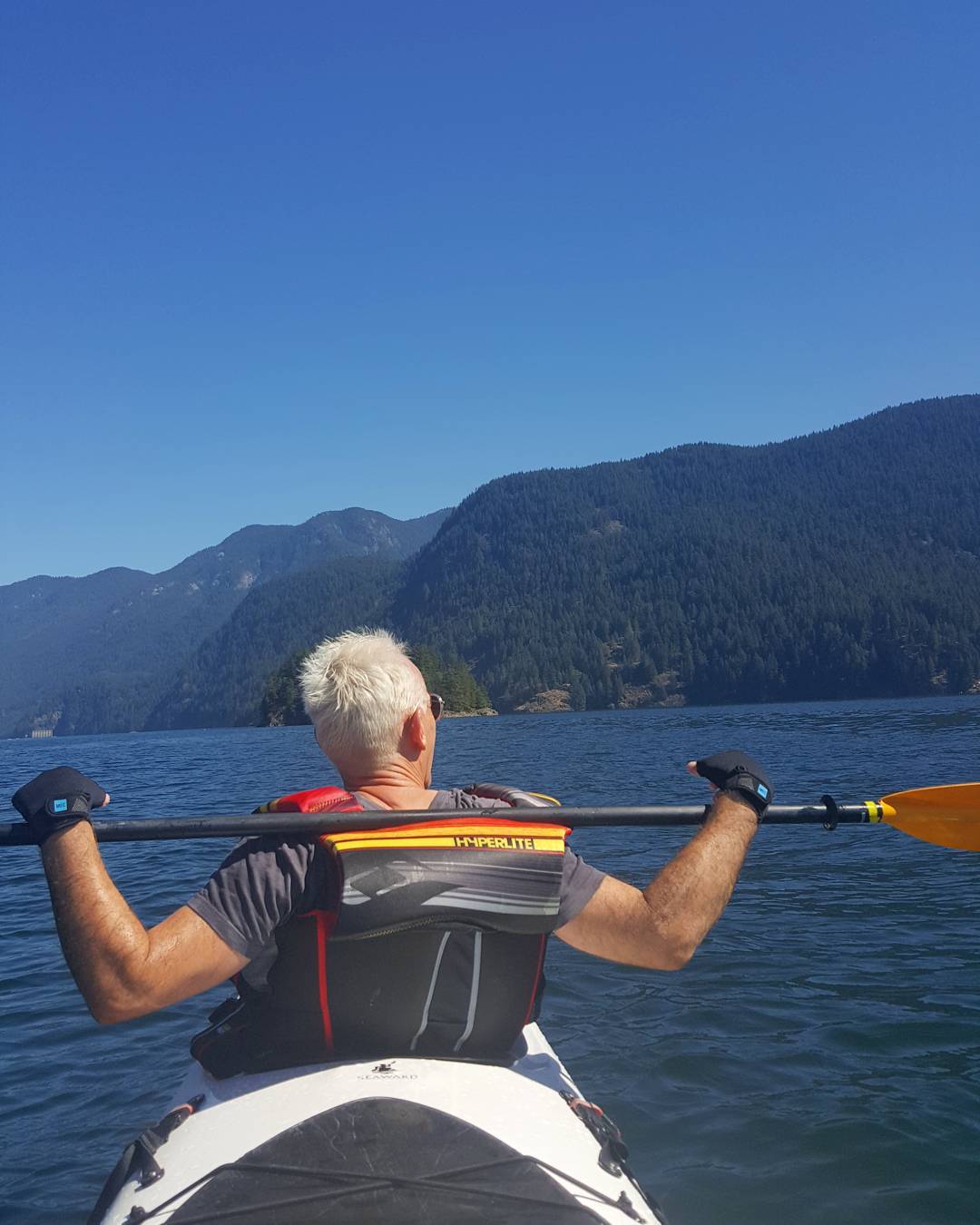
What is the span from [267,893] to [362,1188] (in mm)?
841

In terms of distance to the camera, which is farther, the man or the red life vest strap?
the red life vest strap

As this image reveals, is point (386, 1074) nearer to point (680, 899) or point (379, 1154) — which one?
point (379, 1154)

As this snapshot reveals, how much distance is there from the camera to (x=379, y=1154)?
2.84 metres

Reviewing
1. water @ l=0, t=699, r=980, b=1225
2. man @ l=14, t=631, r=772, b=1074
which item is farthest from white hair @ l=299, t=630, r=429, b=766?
water @ l=0, t=699, r=980, b=1225

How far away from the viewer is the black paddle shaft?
315cm

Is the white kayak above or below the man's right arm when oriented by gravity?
below

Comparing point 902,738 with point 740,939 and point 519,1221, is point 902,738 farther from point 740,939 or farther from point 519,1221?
point 519,1221

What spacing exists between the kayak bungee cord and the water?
2.47 meters

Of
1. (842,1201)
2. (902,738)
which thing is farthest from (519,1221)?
(902,738)

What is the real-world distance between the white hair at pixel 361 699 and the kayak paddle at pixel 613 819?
10.0 inches

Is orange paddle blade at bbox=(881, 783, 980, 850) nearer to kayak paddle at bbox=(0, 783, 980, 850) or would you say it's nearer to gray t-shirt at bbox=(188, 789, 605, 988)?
kayak paddle at bbox=(0, 783, 980, 850)

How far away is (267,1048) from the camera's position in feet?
11.0

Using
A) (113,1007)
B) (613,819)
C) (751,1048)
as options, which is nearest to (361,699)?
(113,1007)

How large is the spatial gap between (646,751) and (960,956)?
104ft
